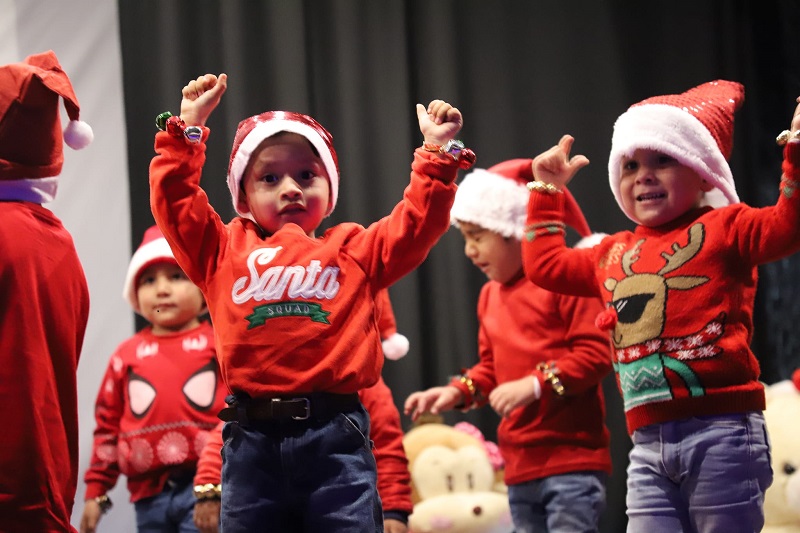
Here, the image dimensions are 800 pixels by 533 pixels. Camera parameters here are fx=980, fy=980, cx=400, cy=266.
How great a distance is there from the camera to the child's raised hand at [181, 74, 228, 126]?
184 cm

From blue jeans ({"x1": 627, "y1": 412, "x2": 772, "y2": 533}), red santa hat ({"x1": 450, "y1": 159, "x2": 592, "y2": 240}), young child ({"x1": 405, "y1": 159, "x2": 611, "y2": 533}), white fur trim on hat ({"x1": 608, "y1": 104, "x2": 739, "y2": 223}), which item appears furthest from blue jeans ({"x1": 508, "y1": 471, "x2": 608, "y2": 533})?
white fur trim on hat ({"x1": 608, "y1": 104, "x2": 739, "y2": 223})

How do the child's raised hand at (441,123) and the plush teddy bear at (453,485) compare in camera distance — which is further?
the plush teddy bear at (453,485)

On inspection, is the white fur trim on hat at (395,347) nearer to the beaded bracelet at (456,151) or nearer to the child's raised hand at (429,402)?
the child's raised hand at (429,402)

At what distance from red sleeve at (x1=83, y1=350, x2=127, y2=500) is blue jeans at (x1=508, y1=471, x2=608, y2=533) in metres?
1.18

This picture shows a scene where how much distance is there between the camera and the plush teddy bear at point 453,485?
9.56 ft

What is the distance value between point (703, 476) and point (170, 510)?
4.92ft

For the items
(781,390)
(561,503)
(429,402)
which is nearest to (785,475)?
(781,390)

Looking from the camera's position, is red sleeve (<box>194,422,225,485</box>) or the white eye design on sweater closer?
red sleeve (<box>194,422,225,485</box>)

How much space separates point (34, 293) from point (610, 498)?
2.52 metres

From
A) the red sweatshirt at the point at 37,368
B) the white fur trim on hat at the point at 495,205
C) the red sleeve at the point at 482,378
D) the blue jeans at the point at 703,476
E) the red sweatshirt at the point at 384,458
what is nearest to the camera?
the red sweatshirt at the point at 37,368

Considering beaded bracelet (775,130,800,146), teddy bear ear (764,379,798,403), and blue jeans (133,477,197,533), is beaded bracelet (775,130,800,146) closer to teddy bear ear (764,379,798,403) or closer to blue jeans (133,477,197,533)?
teddy bear ear (764,379,798,403)

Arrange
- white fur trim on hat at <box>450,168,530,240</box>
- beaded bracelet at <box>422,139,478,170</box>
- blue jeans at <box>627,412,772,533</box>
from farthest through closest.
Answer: white fur trim on hat at <box>450,168,530,240</box>, blue jeans at <box>627,412,772,533</box>, beaded bracelet at <box>422,139,478,170</box>

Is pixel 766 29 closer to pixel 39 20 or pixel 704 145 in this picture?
pixel 704 145

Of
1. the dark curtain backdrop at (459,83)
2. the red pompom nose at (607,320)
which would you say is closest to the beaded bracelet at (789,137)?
the red pompom nose at (607,320)
